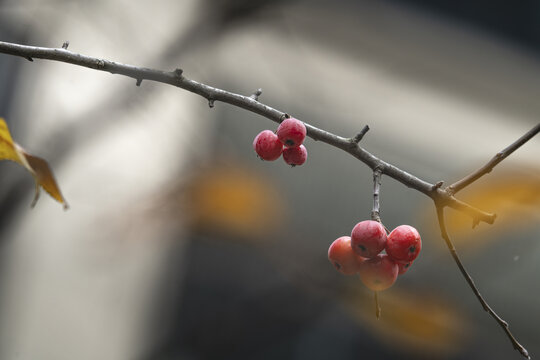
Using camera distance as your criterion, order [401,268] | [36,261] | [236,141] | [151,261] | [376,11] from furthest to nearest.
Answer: [376,11] < [236,141] < [151,261] < [36,261] < [401,268]

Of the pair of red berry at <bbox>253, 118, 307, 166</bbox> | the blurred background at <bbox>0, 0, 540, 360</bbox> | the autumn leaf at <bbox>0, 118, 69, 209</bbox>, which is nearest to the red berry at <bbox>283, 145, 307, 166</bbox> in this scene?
the pair of red berry at <bbox>253, 118, 307, 166</bbox>

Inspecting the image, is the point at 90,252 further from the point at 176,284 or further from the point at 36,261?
the point at 176,284

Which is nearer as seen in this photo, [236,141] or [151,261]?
[151,261]

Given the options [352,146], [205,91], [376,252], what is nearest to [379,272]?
[376,252]

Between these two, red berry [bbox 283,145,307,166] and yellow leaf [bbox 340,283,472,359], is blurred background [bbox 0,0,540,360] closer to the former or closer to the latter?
yellow leaf [bbox 340,283,472,359]

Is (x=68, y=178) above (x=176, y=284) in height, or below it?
above

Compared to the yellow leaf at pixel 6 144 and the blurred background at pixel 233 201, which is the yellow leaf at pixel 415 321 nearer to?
the blurred background at pixel 233 201

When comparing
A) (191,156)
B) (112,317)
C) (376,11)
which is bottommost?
(112,317)

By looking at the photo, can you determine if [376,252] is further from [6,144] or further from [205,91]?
[6,144]

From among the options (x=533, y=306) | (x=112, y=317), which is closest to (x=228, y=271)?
(x=112, y=317)
